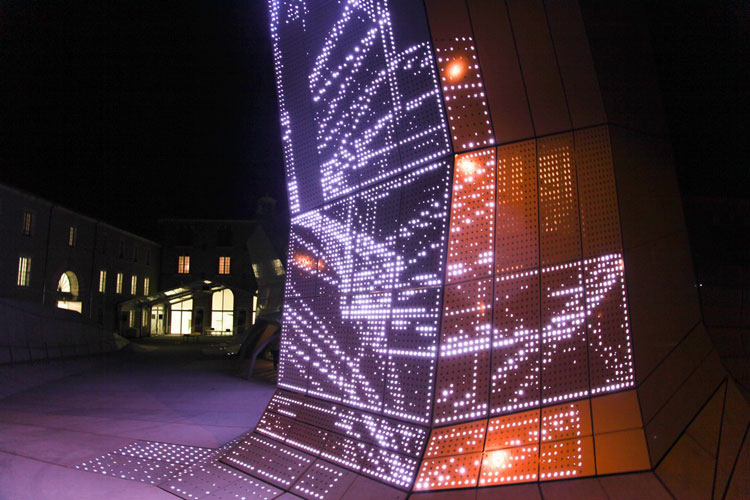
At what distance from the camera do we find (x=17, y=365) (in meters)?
17.1

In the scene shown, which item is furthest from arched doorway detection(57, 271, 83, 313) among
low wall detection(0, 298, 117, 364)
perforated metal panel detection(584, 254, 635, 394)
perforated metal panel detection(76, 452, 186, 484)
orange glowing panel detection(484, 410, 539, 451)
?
perforated metal panel detection(584, 254, 635, 394)

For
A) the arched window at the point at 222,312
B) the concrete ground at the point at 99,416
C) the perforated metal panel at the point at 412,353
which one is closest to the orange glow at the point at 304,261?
the perforated metal panel at the point at 412,353

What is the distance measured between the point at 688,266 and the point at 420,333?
4.16 m

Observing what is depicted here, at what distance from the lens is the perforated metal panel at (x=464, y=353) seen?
19.1 ft

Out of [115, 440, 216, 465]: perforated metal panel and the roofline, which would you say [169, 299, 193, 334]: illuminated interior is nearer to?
the roofline

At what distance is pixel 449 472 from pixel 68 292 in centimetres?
3075

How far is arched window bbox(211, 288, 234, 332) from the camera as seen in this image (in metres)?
44.4

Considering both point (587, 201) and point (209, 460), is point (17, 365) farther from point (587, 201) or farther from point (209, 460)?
point (587, 201)

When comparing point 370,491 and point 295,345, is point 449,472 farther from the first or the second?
point 295,345

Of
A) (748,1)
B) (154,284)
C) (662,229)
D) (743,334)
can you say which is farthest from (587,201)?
(154,284)

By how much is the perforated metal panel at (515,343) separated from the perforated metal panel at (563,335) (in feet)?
0.37

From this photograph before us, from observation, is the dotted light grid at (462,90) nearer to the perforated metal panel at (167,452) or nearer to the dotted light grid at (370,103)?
the dotted light grid at (370,103)

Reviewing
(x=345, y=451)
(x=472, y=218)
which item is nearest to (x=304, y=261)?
(x=345, y=451)

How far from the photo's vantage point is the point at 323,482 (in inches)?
242
